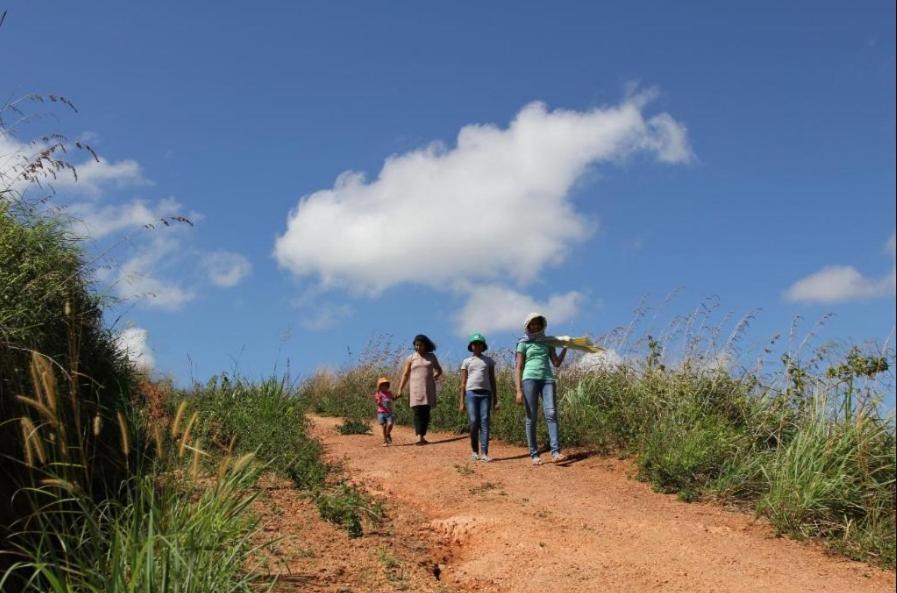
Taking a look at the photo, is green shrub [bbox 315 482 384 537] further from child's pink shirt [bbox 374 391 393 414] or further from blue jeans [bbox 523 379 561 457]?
child's pink shirt [bbox 374 391 393 414]

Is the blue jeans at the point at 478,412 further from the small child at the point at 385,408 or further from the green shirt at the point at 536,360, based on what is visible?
the small child at the point at 385,408

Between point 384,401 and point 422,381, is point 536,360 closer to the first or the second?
point 422,381

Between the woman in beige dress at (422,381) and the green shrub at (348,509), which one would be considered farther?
the woman in beige dress at (422,381)

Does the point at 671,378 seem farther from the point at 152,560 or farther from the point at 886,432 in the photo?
the point at 152,560

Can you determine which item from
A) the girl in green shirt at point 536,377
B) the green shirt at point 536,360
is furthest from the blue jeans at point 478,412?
the green shirt at point 536,360

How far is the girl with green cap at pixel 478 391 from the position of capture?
1058 cm

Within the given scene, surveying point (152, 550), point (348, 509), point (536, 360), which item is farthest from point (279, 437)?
point (152, 550)

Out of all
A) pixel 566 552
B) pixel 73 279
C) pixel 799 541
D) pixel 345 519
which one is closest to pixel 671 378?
pixel 799 541

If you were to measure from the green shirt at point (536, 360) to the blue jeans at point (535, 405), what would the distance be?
78 mm

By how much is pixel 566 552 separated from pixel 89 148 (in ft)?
16.7

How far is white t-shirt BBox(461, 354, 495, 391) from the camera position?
10711mm

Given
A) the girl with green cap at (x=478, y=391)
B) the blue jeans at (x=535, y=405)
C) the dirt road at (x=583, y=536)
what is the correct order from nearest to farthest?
the dirt road at (x=583, y=536) → the blue jeans at (x=535, y=405) → the girl with green cap at (x=478, y=391)

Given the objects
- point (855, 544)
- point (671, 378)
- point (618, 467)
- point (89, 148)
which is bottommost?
point (855, 544)

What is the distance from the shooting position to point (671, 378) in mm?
10672
